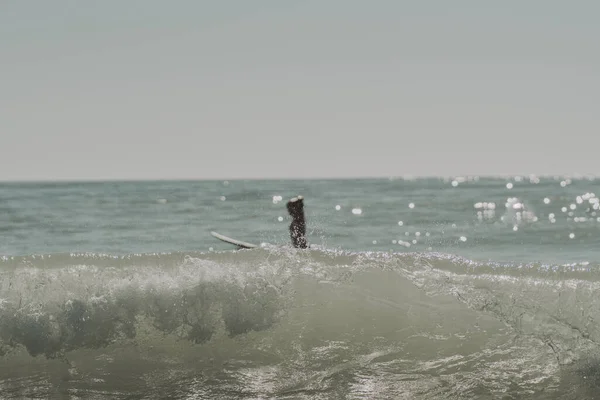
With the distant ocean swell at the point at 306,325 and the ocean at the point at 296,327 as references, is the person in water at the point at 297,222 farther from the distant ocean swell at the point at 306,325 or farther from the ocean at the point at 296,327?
the distant ocean swell at the point at 306,325

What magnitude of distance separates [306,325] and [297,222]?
230 cm

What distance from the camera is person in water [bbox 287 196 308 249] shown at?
11.5 m

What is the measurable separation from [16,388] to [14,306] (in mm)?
1617

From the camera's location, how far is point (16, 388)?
8.04 metres

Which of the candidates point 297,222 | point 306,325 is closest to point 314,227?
point 297,222

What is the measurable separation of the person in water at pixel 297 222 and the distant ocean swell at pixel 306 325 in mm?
928

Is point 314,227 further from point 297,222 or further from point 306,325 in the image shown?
point 306,325

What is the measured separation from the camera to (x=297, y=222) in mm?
11711

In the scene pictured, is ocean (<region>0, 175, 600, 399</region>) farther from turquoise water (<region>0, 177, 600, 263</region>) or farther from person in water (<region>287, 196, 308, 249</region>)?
turquoise water (<region>0, 177, 600, 263</region>)

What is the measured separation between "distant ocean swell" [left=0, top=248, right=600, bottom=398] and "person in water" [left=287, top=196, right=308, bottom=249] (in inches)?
36.6

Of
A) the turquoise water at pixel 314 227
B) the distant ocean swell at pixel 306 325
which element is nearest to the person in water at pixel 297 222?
the distant ocean swell at pixel 306 325

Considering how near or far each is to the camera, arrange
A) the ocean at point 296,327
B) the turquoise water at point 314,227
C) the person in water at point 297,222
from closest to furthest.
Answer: the ocean at point 296,327, the person in water at point 297,222, the turquoise water at point 314,227

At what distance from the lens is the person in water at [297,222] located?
11.5m

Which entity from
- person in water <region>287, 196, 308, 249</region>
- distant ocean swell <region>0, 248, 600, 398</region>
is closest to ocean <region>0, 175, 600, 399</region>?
distant ocean swell <region>0, 248, 600, 398</region>
